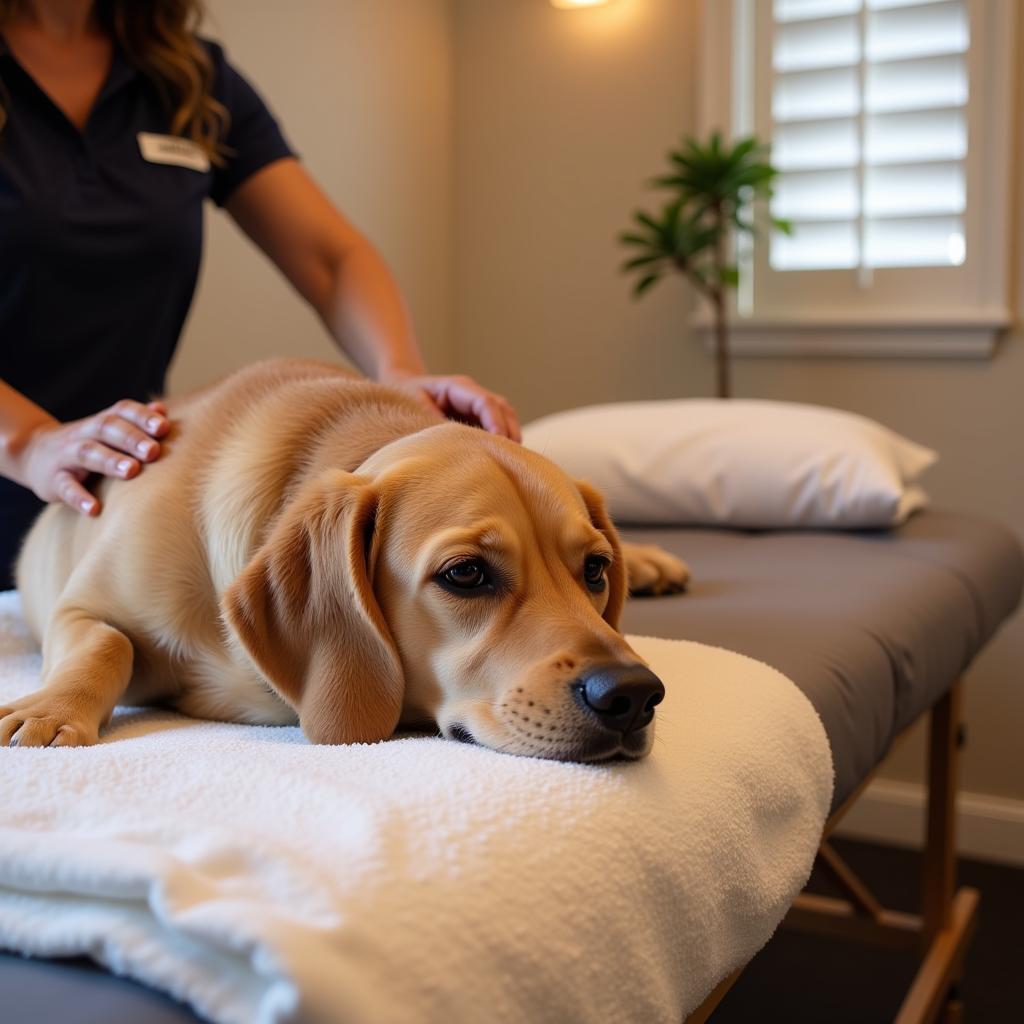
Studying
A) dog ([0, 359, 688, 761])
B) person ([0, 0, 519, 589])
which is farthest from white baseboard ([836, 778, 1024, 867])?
dog ([0, 359, 688, 761])

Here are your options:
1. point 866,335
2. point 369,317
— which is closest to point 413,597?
point 369,317

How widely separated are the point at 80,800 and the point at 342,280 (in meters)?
1.20

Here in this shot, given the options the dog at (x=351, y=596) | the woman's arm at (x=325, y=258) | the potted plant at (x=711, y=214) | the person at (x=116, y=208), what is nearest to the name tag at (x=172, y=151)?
the person at (x=116, y=208)

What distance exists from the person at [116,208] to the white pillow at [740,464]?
1.88 ft

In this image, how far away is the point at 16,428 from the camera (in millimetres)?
1259

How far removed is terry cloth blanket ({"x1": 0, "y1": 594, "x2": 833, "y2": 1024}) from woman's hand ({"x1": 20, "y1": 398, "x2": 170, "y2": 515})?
0.29 m

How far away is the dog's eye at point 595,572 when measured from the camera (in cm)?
99

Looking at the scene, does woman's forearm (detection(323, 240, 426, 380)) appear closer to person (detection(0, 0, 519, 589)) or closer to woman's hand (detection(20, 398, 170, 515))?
person (detection(0, 0, 519, 589))

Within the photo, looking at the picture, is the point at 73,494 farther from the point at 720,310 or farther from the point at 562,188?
the point at 562,188

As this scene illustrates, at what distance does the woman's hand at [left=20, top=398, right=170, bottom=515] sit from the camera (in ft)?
3.61

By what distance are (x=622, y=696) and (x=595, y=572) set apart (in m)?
0.22

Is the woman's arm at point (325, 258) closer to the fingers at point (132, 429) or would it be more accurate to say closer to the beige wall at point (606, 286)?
the fingers at point (132, 429)

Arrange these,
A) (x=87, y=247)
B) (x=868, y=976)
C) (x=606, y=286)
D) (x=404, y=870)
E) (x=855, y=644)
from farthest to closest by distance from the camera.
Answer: (x=606, y=286)
(x=868, y=976)
(x=87, y=247)
(x=855, y=644)
(x=404, y=870)

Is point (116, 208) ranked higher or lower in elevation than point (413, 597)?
higher
